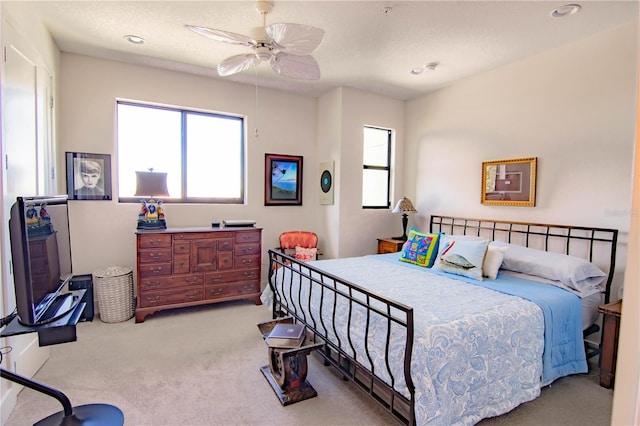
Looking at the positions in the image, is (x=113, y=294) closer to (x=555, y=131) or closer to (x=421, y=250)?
(x=421, y=250)

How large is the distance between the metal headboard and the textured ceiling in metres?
1.80

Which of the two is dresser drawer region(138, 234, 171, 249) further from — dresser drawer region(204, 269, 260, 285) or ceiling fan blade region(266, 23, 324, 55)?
ceiling fan blade region(266, 23, 324, 55)

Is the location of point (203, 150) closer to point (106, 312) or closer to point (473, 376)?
point (106, 312)

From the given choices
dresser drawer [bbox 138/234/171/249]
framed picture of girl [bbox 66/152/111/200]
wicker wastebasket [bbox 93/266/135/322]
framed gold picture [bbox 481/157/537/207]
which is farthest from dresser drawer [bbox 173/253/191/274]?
framed gold picture [bbox 481/157/537/207]

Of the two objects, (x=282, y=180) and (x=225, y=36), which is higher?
(x=225, y=36)

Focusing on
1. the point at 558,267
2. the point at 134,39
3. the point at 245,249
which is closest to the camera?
the point at 558,267

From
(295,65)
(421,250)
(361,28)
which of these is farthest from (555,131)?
(295,65)

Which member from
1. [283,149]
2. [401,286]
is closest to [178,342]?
[401,286]

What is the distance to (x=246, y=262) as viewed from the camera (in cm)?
416

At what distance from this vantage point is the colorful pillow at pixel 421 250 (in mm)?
3479

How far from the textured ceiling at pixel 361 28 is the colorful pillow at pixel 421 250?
198cm

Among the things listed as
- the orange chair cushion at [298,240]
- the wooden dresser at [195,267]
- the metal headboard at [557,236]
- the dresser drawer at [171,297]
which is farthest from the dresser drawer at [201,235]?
the metal headboard at [557,236]

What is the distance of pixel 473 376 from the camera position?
183 cm

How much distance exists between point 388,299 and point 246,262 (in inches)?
107
